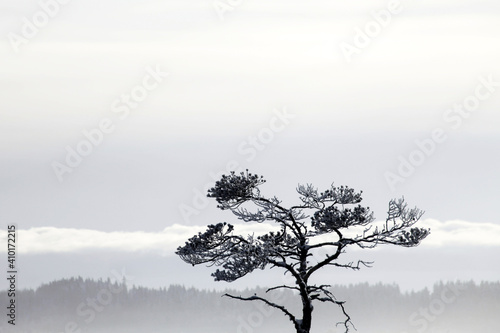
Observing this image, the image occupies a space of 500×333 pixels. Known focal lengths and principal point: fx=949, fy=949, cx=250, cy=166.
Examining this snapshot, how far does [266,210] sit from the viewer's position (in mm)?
32906

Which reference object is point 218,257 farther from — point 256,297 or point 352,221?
point 352,221

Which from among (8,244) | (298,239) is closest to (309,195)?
(298,239)

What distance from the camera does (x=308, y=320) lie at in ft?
109

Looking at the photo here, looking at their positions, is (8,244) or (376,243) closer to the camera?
(376,243)

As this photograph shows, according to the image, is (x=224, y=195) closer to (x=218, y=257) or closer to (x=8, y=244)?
(x=218, y=257)

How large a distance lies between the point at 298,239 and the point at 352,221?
220 centimetres

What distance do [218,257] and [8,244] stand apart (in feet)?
46.8

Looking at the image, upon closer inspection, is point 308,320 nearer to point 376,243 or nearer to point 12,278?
point 376,243

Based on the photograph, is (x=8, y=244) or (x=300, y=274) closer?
(x=300, y=274)

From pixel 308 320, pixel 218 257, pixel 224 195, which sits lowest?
pixel 308 320

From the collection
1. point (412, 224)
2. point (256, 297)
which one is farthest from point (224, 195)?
point (412, 224)

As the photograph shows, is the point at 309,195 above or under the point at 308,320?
above

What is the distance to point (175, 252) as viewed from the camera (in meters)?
33.7

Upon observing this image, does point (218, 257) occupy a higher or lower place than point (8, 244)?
lower
